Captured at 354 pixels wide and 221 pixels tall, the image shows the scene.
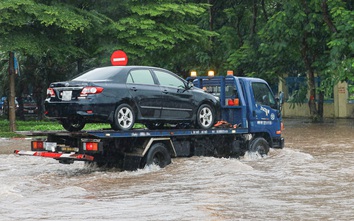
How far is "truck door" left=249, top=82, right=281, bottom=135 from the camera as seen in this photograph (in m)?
17.7

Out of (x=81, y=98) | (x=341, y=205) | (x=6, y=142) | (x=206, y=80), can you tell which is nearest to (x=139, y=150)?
(x=81, y=98)

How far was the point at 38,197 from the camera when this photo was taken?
1164cm

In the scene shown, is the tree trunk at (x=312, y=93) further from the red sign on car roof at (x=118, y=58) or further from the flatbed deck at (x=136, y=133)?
the flatbed deck at (x=136, y=133)

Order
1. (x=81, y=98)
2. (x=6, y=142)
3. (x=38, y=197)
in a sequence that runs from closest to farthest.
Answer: (x=38, y=197) < (x=81, y=98) < (x=6, y=142)

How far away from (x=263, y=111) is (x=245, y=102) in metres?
0.68

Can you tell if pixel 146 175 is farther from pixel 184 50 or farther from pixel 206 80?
pixel 184 50

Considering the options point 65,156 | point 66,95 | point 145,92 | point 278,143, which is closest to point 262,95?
point 278,143

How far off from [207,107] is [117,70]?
274 cm

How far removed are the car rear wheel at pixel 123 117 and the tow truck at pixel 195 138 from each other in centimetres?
21

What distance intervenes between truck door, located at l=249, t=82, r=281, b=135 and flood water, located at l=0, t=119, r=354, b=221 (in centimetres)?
78

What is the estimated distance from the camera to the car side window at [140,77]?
14.9 meters

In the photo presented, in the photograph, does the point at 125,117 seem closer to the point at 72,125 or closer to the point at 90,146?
the point at 90,146

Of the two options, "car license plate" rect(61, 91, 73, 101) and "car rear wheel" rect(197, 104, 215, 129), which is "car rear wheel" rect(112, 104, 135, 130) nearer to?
"car license plate" rect(61, 91, 73, 101)

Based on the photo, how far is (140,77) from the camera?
15.2m
